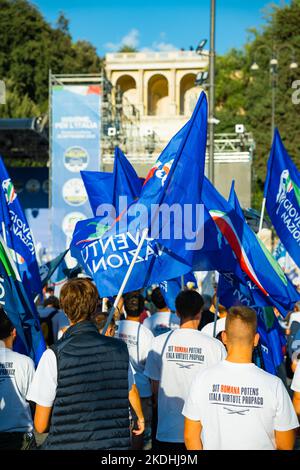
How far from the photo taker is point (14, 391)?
466 centimetres

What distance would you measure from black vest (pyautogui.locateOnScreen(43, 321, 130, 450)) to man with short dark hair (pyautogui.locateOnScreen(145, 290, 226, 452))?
123 centimetres

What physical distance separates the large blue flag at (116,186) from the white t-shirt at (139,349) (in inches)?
97.4

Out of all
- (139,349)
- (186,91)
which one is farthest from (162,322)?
(186,91)

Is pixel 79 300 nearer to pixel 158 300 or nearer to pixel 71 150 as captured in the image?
pixel 158 300

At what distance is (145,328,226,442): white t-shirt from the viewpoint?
508 cm

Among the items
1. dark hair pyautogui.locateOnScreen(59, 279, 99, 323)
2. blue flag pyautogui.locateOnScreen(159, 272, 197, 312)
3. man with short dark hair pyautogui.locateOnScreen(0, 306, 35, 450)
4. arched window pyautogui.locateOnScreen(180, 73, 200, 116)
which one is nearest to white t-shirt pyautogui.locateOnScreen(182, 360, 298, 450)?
dark hair pyautogui.locateOnScreen(59, 279, 99, 323)

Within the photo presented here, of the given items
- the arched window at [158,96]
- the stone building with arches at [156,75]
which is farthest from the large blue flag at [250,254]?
the arched window at [158,96]

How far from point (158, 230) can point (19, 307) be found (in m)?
1.27

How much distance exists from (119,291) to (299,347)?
211 cm

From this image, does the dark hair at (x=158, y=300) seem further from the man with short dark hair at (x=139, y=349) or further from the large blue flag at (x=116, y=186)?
the man with short dark hair at (x=139, y=349)

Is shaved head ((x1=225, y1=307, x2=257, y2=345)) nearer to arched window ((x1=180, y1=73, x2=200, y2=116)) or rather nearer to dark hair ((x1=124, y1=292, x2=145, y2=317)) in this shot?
dark hair ((x1=124, y1=292, x2=145, y2=317))

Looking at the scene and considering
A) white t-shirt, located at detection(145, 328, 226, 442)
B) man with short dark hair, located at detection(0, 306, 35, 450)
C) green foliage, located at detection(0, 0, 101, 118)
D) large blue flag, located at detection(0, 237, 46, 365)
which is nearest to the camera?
man with short dark hair, located at detection(0, 306, 35, 450)

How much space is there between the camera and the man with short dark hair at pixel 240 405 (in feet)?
11.8

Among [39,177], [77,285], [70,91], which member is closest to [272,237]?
[39,177]
